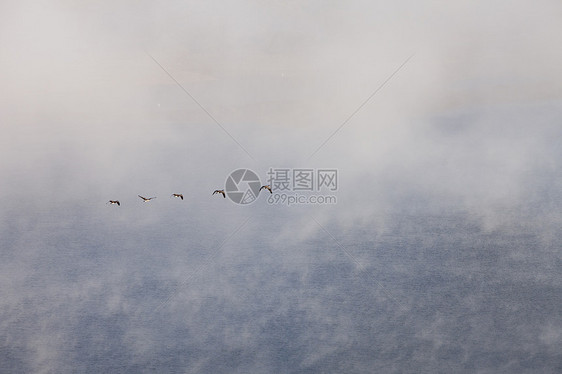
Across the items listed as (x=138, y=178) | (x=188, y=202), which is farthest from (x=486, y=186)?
(x=138, y=178)

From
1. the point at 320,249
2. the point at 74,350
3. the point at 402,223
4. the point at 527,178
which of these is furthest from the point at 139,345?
the point at 527,178

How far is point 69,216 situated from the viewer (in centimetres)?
14150

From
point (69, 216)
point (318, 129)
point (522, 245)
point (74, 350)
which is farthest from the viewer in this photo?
point (318, 129)

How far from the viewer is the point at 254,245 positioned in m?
134

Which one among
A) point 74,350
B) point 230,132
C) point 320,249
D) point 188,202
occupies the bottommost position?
point 74,350

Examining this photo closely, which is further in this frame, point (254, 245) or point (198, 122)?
point (198, 122)

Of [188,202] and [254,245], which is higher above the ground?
[188,202]

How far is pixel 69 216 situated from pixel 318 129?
5717 centimetres

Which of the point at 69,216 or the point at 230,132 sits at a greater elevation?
the point at 230,132

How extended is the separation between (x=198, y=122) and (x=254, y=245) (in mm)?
42498

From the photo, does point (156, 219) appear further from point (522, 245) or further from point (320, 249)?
point (522, 245)

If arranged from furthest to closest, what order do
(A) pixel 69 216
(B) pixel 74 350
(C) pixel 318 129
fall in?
(C) pixel 318 129
(A) pixel 69 216
(B) pixel 74 350

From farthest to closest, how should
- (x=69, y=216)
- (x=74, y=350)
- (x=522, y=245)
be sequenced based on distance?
(x=69, y=216)
(x=522, y=245)
(x=74, y=350)

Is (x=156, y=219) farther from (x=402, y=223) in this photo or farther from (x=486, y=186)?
(x=486, y=186)
